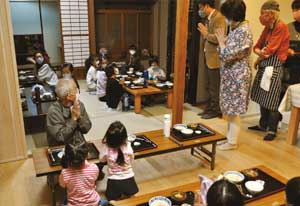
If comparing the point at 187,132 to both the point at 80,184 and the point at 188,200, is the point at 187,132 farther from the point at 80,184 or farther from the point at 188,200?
the point at 80,184

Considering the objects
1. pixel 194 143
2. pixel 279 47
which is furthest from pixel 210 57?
pixel 194 143

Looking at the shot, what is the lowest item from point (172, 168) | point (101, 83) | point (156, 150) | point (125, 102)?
point (172, 168)

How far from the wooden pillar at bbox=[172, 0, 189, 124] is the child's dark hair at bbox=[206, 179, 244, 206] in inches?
99.6

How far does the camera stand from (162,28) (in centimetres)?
687

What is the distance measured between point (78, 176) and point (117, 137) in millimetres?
369

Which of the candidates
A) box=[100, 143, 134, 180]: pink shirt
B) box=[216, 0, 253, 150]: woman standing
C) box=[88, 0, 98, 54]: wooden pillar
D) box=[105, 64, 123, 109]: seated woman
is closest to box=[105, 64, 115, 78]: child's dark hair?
box=[105, 64, 123, 109]: seated woman

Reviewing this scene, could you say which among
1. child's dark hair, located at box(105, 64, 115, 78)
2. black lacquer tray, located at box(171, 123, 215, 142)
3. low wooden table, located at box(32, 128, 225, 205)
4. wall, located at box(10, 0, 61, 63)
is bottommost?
low wooden table, located at box(32, 128, 225, 205)

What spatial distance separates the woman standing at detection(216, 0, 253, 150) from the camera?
9.83 ft

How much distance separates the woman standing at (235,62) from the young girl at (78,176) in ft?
5.94

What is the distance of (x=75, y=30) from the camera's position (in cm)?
670

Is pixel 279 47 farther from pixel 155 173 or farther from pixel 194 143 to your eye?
pixel 155 173

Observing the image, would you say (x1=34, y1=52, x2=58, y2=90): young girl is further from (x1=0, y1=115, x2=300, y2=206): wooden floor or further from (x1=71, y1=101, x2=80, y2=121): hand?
(x1=71, y1=101, x2=80, y2=121): hand

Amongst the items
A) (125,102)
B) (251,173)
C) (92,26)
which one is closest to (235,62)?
(251,173)

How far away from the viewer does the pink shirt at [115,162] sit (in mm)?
2171
